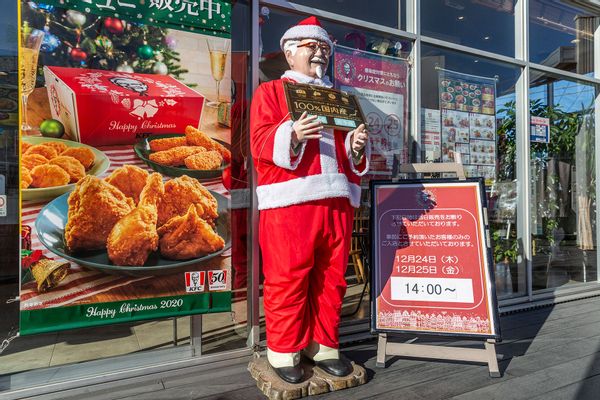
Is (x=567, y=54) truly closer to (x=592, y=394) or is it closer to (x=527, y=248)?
(x=527, y=248)

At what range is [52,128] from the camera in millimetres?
1917

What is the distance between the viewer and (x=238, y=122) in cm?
253

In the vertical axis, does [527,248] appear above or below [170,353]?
above

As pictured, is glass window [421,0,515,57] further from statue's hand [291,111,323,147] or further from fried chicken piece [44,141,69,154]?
fried chicken piece [44,141,69,154]

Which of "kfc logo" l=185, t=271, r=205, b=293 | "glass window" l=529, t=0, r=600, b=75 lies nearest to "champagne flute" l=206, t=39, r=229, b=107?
"kfc logo" l=185, t=271, r=205, b=293

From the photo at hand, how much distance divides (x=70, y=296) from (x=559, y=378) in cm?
250

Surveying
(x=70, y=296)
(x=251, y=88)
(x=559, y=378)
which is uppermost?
(x=251, y=88)

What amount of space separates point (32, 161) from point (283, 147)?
1.12 m

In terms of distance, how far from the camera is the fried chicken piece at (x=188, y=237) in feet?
7.14

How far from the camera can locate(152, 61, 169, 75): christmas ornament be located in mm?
2181

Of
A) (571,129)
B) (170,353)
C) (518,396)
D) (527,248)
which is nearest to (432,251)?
(518,396)

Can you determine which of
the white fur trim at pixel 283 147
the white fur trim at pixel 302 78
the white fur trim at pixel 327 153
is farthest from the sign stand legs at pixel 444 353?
the white fur trim at pixel 302 78

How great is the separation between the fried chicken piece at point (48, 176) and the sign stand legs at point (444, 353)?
1.81 meters

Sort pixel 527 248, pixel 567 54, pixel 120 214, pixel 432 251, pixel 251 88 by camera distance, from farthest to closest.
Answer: pixel 567 54 < pixel 527 248 < pixel 251 88 < pixel 432 251 < pixel 120 214
